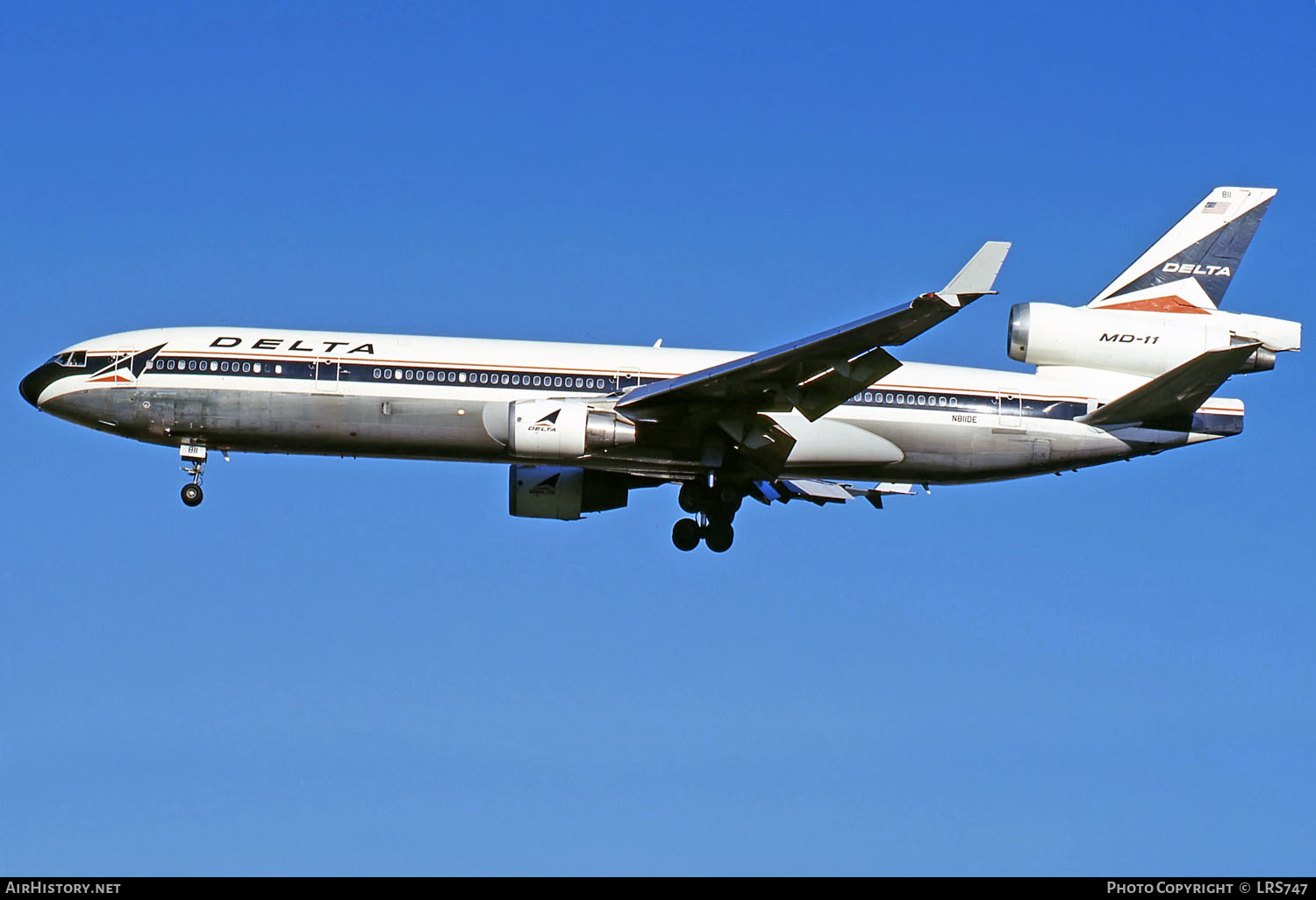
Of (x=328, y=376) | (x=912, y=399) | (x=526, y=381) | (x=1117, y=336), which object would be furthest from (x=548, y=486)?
(x=1117, y=336)

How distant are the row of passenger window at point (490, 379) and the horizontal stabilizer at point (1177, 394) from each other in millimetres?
11927

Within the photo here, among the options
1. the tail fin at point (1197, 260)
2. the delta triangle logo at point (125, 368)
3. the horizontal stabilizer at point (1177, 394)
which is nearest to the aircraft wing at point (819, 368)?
the horizontal stabilizer at point (1177, 394)

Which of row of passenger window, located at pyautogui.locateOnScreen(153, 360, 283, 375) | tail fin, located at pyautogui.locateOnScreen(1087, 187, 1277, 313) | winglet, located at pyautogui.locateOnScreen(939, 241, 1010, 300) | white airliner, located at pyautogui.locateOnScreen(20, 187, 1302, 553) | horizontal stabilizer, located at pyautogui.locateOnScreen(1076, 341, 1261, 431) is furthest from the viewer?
tail fin, located at pyautogui.locateOnScreen(1087, 187, 1277, 313)

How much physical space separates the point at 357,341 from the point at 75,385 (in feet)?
23.8

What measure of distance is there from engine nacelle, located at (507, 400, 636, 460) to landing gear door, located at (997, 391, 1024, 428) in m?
9.26

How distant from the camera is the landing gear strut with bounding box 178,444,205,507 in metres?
45.7

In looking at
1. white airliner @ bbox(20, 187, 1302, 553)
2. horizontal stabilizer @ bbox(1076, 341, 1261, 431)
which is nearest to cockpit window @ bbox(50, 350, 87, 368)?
white airliner @ bbox(20, 187, 1302, 553)

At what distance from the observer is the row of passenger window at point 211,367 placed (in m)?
45.2

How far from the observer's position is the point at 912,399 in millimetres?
44938

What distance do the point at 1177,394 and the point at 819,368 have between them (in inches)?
342

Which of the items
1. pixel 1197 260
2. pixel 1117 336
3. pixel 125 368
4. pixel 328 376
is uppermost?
pixel 1197 260

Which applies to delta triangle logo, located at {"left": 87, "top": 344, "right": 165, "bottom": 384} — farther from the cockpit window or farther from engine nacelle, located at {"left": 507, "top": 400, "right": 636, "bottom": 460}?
engine nacelle, located at {"left": 507, "top": 400, "right": 636, "bottom": 460}

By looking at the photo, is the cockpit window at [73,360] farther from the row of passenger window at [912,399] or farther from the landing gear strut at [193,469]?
the row of passenger window at [912,399]

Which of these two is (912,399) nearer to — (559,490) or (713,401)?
(713,401)
